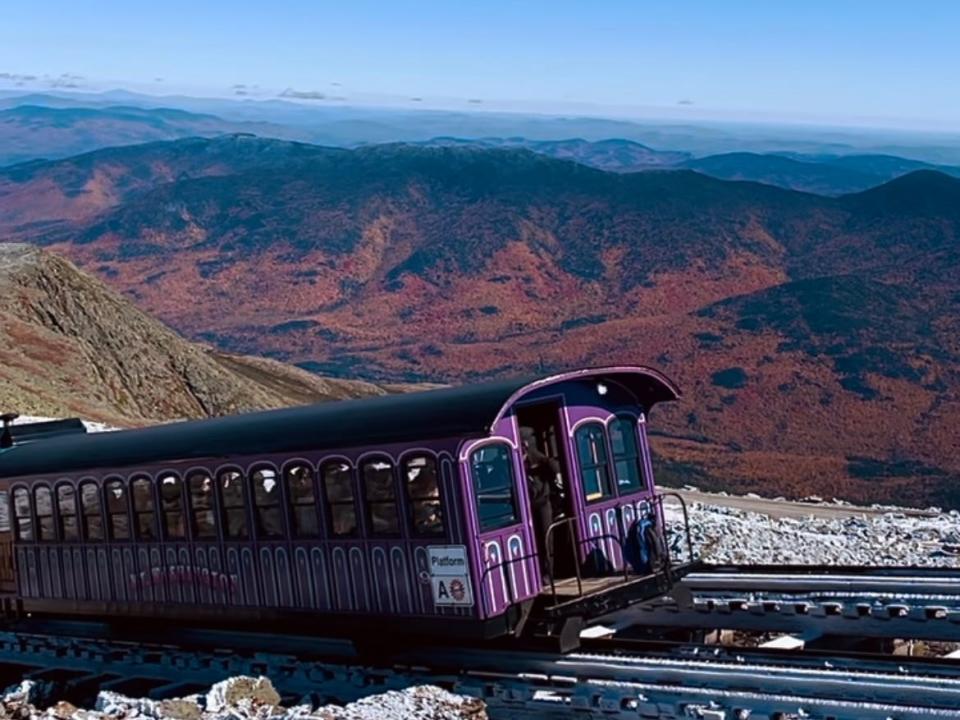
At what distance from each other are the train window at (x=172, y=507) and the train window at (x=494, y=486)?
4.38m

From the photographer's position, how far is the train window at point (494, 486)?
1454 cm

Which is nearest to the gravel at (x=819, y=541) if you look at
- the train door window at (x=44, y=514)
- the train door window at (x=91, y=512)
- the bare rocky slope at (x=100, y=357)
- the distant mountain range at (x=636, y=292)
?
the train door window at (x=91, y=512)

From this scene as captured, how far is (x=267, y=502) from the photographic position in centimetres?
1634

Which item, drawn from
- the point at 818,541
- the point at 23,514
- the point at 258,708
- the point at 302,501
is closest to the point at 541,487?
the point at 302,501

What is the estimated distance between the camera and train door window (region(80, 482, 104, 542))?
18.6m

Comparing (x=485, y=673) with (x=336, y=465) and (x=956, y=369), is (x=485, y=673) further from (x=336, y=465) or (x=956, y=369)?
(x=956, y=369)

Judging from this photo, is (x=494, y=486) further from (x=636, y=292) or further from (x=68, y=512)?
(x=636, y=292)

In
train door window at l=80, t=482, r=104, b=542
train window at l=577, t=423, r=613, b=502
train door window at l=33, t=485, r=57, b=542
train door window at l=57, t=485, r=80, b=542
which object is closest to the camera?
train window at l=577, t=423, r=613, b=502

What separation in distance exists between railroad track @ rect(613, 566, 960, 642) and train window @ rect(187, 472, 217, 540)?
484cm

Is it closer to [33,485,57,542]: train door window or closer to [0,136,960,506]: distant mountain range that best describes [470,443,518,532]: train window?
[33,485,57,542]: train door window

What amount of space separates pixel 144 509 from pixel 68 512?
1791mm

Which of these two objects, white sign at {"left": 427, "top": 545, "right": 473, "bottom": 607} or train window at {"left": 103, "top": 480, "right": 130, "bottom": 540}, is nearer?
white sign at {"left": 427, "top": 545, "right": 473, "bottom": 607}

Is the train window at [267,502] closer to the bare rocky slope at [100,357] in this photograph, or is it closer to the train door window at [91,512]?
the train door window at [91,512]

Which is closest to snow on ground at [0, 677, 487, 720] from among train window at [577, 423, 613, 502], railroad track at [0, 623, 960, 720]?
railroad track at [0, 623, 960, 720]
